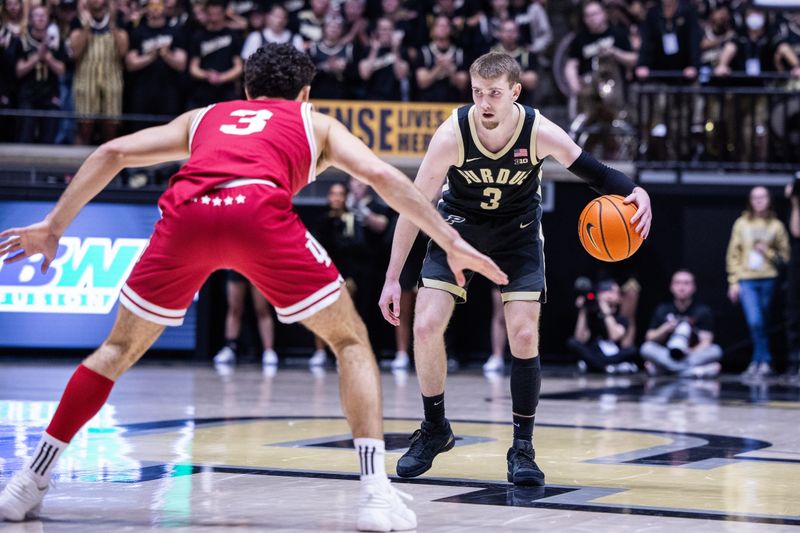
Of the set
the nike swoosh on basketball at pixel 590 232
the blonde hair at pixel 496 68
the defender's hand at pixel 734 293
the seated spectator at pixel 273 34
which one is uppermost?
the seated spectator at pixel 273 34

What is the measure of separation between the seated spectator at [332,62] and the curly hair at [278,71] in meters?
10.4

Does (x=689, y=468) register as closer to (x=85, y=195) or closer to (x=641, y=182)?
(x=85, y=195)

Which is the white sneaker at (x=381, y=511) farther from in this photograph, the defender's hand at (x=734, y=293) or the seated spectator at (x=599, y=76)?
the seated spectator at (x=599, y=76)

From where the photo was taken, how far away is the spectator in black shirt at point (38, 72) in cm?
1501

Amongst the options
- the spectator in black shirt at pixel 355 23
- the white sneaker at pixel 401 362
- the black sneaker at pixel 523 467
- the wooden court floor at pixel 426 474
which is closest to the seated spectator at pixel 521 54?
the spectator in black shirt at pixel 355 23

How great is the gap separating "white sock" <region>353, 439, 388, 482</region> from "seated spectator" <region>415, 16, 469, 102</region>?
11072 millimetres

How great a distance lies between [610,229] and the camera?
19.6 feet

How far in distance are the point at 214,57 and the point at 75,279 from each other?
3.17 metres

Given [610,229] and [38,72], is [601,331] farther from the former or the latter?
[610,229]

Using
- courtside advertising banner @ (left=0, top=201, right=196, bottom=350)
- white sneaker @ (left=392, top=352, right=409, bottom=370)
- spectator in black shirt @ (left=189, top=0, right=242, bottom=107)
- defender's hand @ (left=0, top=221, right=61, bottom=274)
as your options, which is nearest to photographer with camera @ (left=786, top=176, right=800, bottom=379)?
white sneaker @ (left=392, top=352, right=409, bottom=370)

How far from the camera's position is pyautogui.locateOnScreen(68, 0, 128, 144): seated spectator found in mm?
14945

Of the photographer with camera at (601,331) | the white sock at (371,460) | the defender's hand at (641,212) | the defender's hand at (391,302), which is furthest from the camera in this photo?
the photographer with camera at (601,331)

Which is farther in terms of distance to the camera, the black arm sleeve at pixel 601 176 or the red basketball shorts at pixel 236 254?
the black arm sleeve at pixel 601 176

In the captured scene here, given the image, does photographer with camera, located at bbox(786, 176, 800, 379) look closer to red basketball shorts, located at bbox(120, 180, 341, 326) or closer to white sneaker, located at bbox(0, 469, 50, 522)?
red basketball shorts, located at bbox(120, 180, 341, 326)
